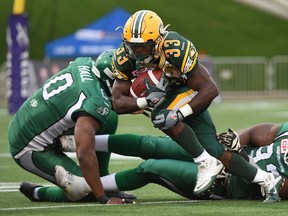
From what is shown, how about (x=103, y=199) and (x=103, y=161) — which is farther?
(x=103, y=161)

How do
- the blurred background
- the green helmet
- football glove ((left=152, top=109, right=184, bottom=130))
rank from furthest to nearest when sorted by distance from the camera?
the blurred background
the green helmet
football glove ((left=152, top=109, right=184, bottom=130))

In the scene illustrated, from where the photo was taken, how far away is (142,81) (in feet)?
25.7

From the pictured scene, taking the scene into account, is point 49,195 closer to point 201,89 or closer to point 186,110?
point 186,110

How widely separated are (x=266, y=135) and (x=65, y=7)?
72.2 ft

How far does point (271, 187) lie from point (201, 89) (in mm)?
890

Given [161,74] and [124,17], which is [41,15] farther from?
[161,74]

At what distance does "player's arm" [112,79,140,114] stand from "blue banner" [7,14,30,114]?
35.0 feet

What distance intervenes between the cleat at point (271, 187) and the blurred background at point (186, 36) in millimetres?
11254

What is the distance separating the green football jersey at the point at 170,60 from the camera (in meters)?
7.52

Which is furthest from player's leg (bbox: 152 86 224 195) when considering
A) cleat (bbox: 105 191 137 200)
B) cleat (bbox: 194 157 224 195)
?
cleat (bbox: 105 191 137 200)

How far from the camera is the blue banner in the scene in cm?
1836

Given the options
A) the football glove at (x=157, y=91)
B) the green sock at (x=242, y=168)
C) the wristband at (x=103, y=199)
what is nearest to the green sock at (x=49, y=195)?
the wristband at (x=103, y=199)

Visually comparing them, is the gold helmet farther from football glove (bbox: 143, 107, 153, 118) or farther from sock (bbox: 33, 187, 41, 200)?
sock (bbox: 33, 187, 41, 200)

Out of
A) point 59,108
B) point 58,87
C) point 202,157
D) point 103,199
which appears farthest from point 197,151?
point 58,87
